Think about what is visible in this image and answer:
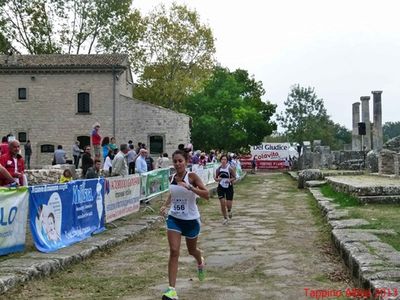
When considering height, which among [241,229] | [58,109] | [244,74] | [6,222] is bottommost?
[241,229]

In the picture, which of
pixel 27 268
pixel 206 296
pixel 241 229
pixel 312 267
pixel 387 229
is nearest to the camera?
pixel 206 296

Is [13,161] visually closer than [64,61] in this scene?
Yes

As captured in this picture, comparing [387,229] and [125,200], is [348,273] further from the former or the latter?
[125,200]

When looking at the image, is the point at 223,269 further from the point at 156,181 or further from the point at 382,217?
the point at 156,181

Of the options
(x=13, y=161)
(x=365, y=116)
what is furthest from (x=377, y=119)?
(x=13, y=161)

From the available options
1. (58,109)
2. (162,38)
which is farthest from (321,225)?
(162,38)

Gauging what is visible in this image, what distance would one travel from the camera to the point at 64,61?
38.5 m

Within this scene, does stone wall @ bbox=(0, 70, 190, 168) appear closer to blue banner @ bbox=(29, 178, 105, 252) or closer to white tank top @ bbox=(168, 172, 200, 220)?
blue banner @ bbox=(29, 178, 105, 252)

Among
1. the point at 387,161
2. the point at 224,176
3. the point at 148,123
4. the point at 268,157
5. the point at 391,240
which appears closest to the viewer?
the point at 391,240

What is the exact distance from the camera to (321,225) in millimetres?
12289

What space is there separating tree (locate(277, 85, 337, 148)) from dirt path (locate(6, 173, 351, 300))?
246ft

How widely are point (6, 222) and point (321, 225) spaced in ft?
23.7

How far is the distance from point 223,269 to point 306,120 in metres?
85.9

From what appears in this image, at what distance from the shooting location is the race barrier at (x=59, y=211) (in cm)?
793
